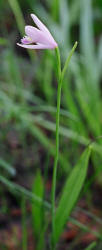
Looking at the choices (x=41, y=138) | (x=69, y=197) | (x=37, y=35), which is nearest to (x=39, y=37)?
(x=37, y=35)

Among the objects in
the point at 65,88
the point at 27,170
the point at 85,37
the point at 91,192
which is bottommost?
the point at 91,192

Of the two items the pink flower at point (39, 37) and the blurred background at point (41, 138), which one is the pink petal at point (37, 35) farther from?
the blurred background at point (41, 138)

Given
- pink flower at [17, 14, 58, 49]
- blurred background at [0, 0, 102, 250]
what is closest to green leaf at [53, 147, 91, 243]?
blurred background at [0, 0, 102, 250]

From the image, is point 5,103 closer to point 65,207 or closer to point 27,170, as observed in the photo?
point 27,170

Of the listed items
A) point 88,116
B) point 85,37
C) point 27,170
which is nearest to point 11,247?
point 27,170

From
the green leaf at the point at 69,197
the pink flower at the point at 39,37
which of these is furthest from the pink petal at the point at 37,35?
the green leaf at the point at 69,197

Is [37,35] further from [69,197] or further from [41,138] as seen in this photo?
[41,138]

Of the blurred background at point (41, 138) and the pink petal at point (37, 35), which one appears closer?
the pink petal at point (37, 35)

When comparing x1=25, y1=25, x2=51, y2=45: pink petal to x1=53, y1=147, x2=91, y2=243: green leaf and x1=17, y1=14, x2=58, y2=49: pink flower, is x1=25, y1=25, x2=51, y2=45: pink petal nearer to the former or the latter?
x1=17, y1=14, x2=58, y2=49: pink flower
